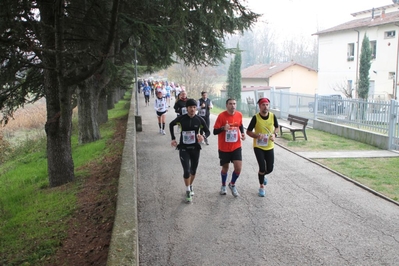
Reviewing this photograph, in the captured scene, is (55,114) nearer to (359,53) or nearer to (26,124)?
(26,124)

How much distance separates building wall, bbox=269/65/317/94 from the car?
31.9 metres

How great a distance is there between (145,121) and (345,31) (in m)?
24.7

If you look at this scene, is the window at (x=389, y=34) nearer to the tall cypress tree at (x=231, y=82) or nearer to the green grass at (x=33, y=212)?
the tall cypress tree at (x=231, y=82)

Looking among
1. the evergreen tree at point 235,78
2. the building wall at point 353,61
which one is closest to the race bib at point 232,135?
the building wall at point 353,61

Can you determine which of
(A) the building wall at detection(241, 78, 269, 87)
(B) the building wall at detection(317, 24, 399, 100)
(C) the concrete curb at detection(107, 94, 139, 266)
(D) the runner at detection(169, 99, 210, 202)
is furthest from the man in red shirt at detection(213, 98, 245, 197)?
(A) the building wall at detection(241, 78, 269, 87)

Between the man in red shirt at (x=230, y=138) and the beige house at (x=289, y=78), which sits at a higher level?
the beige house at (x=289, y=78)

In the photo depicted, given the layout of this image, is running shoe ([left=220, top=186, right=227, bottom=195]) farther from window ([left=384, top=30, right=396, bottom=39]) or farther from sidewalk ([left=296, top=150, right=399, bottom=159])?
window ([left=384, top=30, right=396, bottom=39])

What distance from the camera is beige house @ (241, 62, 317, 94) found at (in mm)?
49750

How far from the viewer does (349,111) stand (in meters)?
15.4

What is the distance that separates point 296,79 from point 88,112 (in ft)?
135

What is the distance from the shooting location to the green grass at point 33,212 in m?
5.45

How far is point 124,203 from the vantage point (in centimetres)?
548

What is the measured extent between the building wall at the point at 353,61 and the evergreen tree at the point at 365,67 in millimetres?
1249

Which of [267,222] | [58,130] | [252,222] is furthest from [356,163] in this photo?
[58,130]
